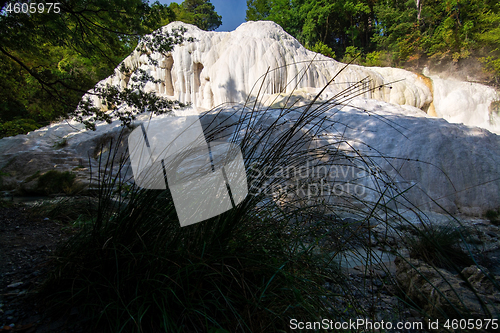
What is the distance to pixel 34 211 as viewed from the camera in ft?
7.98

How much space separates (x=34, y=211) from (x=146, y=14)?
7.96 feet

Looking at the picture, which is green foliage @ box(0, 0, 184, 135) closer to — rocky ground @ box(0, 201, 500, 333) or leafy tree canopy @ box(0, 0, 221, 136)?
leafy tree canopy @ box(0, 0, 221, 136)

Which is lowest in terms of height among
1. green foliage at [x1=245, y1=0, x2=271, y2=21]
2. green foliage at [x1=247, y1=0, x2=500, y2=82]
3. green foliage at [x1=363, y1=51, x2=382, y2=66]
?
green foliage at [x1=363, y1=51, x2=382, y2=66]

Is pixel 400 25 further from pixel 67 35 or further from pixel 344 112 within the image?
pixel 67 35

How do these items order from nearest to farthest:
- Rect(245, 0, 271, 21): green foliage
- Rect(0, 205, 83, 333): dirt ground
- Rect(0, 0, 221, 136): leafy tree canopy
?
Rect(0, 205, 83, 333): dirt ground < Rect(0, 0, 221, 136): leafy tree canopy < Rect(245, 0, 271, 21): green foliage

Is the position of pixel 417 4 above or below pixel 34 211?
above

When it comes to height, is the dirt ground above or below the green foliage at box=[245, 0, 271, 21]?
below

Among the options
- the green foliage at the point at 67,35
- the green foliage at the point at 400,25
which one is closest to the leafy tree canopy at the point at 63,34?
the green foliage at the point at 67,35

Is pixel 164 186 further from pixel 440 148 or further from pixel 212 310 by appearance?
pixel 440 148

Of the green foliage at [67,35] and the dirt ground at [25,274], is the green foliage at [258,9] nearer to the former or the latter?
the green foliage at [67,35]

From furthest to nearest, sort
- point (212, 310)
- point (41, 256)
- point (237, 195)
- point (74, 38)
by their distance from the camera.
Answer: point (74, 38), point (41, 256), point (237, 195), point (212, 310)

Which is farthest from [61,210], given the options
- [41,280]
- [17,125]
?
[17,125]

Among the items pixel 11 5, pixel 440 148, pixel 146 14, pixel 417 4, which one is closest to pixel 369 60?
pixel 417 4

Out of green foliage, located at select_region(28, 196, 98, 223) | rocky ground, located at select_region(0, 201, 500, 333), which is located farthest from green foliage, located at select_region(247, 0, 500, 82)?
green foliage, located at select_region(28, 196, 98, 223)
